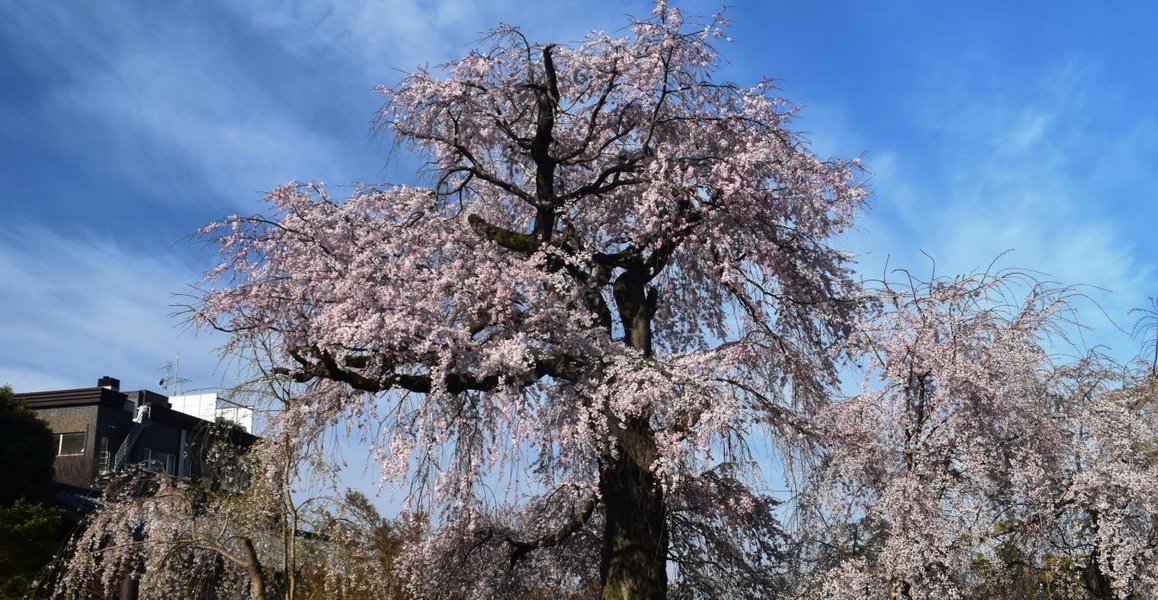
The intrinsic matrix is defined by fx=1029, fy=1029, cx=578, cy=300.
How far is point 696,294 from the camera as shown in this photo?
17641 millimetres

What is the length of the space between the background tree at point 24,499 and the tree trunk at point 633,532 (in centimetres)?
1520

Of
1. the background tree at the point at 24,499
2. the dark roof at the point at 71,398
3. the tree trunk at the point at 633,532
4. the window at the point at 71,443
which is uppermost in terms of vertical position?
the dark roof at the point at 71,398

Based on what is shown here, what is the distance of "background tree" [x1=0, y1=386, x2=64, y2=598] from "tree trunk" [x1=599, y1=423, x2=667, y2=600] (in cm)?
1520

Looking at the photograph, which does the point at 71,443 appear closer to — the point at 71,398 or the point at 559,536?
the point at 71,398

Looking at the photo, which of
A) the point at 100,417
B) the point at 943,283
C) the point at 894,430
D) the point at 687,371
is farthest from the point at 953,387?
the point at 100,417

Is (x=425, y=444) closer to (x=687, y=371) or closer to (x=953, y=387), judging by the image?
(x=687, y=371)

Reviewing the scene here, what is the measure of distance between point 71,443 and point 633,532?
35547 mm

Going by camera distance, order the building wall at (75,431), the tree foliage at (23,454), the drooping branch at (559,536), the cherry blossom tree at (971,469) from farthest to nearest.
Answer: the building wall at (75,431)
the tree foliage at (23,454)
the drooping branch at (559,536)
the cherry blossom tree at (971,469)

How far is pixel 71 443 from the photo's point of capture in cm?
4259

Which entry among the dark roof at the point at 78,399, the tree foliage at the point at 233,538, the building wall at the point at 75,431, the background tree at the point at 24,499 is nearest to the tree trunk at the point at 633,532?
the tree foliage at the point at 233,538

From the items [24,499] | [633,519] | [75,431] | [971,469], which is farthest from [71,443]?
[971,469]

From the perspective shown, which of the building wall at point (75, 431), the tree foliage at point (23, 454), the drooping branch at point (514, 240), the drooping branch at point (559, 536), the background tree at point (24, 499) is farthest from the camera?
the building wall at point (75, 431)

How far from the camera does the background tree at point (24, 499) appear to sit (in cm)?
2598

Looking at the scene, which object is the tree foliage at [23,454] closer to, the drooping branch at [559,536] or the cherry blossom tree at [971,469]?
the drooping branch at [559,536]
